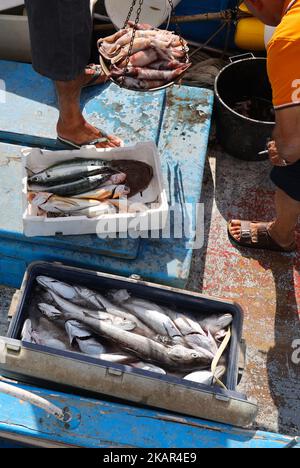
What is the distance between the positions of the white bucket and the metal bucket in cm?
77

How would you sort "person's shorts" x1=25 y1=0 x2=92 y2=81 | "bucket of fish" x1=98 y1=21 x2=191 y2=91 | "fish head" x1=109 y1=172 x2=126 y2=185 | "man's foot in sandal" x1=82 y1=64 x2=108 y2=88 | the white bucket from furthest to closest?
the white bucket, "man's foot in sandal" x1=82 y1=64 x2=108 y2=88, "fish head" x1=109 y1=172 x2=126 y2=185, "bucket of fish" x1=98 y1=21 x2=191 y2=91, "person's shorts" x1=25 y1=0 x2=92 y2=81

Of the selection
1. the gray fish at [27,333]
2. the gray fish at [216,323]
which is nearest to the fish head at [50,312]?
the gray fish at [27,333]

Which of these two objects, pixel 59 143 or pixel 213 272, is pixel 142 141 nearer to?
pixel 59 143

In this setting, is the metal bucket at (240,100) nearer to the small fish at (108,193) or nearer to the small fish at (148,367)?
the small fish at (108,193)

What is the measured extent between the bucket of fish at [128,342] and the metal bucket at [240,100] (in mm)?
1581

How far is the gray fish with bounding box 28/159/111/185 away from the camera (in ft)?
9.71

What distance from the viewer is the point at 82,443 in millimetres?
2227

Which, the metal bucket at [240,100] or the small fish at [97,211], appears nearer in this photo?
the small fish at [97,211]

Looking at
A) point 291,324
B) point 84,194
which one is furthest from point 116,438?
point 291,324

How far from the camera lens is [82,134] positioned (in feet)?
10.8

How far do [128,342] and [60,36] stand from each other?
1.75 meters

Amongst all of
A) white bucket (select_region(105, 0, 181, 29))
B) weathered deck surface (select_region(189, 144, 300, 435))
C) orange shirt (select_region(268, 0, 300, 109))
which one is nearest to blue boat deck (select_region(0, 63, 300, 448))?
weathered deck surface (select_region(189, 144, 300, 435))
